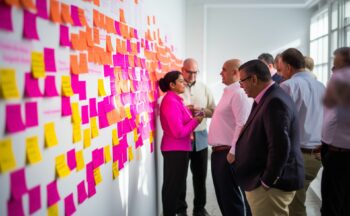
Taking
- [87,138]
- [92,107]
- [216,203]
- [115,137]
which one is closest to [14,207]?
[87,138]

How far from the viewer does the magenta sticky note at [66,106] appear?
144cm

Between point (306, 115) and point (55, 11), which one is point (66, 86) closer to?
point (55, 11)

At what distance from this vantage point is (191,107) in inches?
143

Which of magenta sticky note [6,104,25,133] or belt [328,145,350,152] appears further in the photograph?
belt [328,145,350,152]

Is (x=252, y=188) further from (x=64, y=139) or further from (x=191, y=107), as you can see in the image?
(x=191, y=107)

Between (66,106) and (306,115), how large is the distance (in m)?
2.12

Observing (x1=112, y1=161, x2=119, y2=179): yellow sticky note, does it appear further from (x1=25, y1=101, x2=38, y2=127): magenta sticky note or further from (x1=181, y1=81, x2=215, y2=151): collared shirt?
(x1=181, y1=81, x2=215, y2=151): collared shirt

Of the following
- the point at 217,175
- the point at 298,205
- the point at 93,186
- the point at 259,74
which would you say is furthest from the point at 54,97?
the point at 298,205

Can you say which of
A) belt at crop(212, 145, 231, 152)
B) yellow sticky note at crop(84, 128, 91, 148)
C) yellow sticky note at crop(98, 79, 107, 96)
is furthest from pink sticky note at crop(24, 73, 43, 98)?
belt at crop(212, 145, 231, 152)

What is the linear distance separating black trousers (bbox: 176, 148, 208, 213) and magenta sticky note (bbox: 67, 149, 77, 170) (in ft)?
7.96

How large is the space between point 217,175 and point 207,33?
4.62 metres

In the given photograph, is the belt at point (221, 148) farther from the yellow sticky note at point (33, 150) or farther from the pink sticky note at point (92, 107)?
the yellow sticky note at point (33, 150)

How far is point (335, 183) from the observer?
9.39 feet

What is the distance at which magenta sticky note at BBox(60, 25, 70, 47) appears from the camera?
142 centimetres
